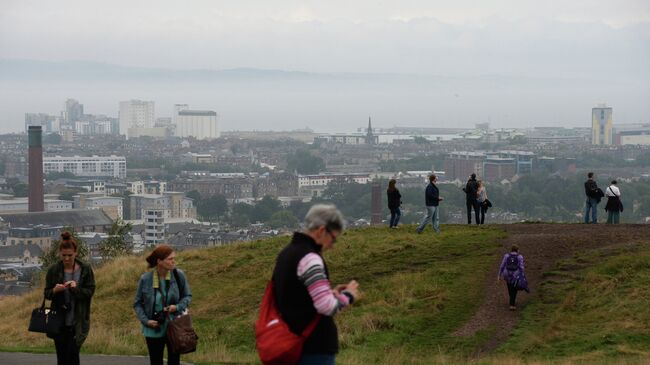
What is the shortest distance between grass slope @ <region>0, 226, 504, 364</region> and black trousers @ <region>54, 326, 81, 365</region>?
2674mm

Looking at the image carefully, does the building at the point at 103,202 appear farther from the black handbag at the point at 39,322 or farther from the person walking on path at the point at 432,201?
the black handbag at the point at 39,322

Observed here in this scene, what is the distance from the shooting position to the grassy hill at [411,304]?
1494 cm

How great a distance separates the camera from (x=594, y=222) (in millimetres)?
26031

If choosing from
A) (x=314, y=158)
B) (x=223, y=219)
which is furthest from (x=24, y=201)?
(x=314, y=158)

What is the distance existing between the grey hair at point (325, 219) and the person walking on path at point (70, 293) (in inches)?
137

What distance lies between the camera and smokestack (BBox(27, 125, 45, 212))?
99.2 meters

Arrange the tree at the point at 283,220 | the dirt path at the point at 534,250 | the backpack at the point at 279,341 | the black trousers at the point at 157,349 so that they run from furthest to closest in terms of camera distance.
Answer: the tree at the point at 283,220 → the dirt path at the point at 534,250 → the black trousers at the point at 157,349 → the backpack at the point at 279,341

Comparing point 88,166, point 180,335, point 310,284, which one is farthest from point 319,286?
point 88,166

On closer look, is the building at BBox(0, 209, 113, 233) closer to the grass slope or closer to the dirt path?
the grass slope

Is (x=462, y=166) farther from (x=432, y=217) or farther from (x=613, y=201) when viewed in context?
(x=432, y=217)

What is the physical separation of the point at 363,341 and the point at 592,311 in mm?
3162

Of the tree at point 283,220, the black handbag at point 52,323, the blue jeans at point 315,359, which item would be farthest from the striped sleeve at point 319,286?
the tree at point 283,220

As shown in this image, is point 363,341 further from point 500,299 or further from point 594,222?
point 594,222

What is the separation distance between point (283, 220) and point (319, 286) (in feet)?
334
